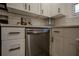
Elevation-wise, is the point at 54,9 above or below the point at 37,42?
above

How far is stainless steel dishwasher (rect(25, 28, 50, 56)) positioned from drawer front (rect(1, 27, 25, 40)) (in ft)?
0.43

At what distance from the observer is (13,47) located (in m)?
1.38

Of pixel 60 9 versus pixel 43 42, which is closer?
pixel 43 42

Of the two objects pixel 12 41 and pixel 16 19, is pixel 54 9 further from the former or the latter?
pixel 12 41

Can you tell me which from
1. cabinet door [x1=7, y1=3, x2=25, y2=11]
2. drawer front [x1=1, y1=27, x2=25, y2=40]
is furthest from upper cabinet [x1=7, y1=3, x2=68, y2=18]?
drawer front [x1=1, y1=27, x2=25, y2=40]

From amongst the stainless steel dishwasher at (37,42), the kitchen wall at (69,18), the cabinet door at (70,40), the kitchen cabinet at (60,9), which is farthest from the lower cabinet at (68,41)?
the kitchen cabinet at (60,9)

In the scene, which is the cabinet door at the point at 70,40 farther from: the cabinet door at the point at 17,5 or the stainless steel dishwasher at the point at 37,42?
the cabinet door at the point at 17,5

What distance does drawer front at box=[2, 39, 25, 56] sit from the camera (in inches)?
50.1

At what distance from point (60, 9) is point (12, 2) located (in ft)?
4.10

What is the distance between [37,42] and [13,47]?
52cm

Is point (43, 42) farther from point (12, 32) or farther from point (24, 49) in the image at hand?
point (12, 32)

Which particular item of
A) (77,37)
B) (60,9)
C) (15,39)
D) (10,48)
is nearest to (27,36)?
(15,39)

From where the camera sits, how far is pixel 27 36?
162 cm

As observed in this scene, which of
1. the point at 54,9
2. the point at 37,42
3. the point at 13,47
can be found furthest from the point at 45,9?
the point at 13,47
